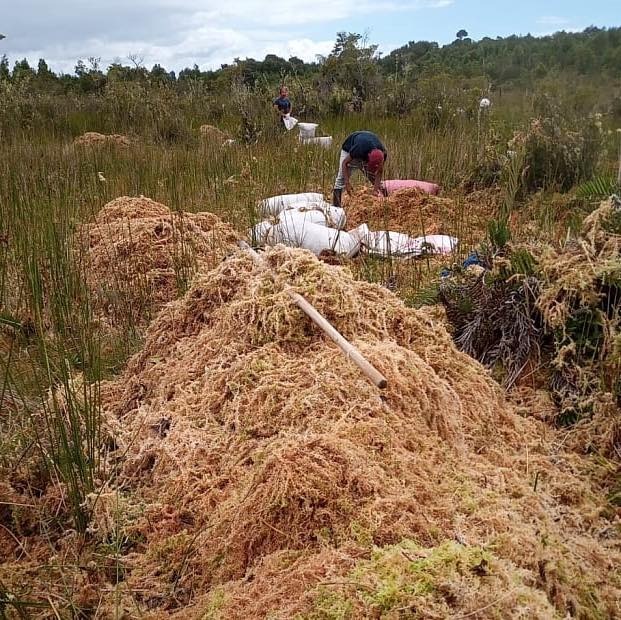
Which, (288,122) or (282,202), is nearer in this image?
(282,202)

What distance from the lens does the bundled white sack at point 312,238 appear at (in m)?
4.17

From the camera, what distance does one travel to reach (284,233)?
14.3 ft

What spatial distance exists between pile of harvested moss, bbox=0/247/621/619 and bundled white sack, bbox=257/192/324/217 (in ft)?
8.11

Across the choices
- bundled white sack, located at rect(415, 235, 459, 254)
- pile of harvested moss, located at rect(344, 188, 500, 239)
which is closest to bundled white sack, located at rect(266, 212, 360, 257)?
bundled white sack, located at rect(415, 235, 459, 254)

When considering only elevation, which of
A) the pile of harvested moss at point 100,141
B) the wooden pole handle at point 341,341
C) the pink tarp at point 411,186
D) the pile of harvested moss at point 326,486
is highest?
the pile of harvested moss at point 100,141

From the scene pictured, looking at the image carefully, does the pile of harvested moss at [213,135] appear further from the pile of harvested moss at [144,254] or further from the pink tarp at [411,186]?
the pile of harvested moss at [144,254]

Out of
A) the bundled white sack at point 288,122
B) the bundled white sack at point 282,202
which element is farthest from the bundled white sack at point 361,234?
the bundled white sack at point 288,122

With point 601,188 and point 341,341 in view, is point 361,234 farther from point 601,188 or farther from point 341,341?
point 341,341

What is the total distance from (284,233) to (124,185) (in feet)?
7.45

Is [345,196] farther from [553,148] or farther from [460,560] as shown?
[460,560]

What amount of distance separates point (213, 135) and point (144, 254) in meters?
5.70

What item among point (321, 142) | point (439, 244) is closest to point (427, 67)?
point (321, 142)

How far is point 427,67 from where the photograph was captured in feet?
44.9

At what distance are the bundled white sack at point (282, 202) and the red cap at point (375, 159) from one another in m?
0.67
